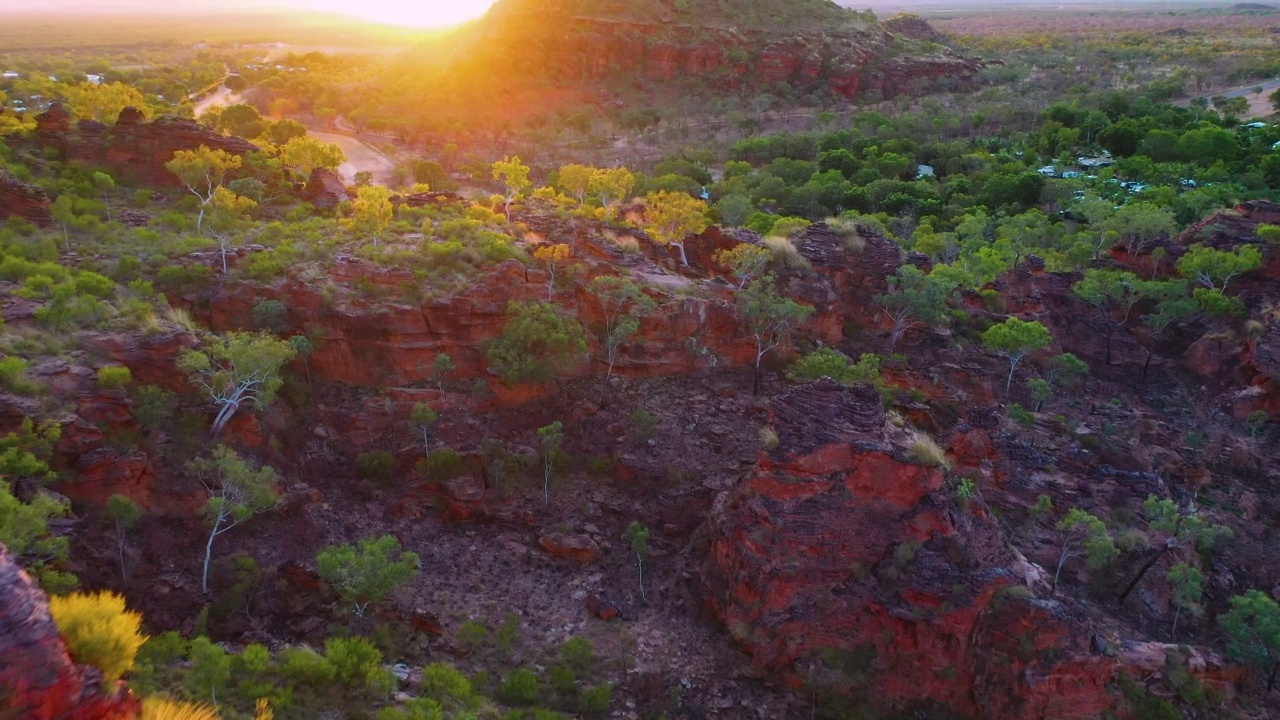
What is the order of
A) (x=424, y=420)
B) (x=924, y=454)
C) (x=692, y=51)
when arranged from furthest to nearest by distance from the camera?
(x=692, y=51) < (x=424, y=420) < (x=924, y=454)

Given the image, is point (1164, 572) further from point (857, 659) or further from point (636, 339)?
point (636, 339)

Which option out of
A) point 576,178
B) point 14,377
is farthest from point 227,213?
point 576,178

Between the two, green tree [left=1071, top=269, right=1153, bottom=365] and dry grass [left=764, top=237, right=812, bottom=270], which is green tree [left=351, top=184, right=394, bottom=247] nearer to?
dry grass [left=764, top=237, right=812, bottom=270]

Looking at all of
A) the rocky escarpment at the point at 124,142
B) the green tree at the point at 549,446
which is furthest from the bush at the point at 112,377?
the rocky escarpment at the point at 124,142

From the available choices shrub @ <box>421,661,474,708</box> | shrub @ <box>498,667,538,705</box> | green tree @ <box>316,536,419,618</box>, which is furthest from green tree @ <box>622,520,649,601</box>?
green tree @ <box>316,536,419,618</box>

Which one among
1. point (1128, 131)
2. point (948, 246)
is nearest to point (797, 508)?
point (948, 246)

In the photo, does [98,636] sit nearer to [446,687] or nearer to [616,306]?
[446,687]
